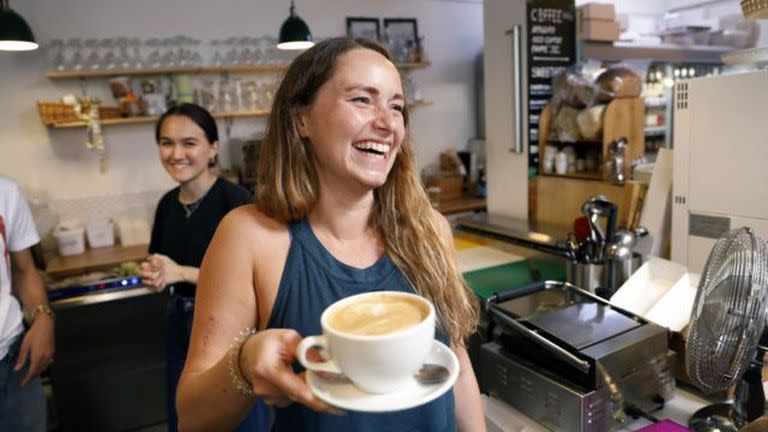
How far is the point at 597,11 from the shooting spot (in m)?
3.40

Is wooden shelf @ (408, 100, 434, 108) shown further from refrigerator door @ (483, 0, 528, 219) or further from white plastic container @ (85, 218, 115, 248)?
white plastic container @ (85, 218, 115, 248)

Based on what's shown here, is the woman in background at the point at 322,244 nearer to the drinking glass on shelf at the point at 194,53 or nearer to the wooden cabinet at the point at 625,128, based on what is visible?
the wooden cabinet at the point at 625,128

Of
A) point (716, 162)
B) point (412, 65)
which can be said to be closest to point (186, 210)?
point (716, 162)

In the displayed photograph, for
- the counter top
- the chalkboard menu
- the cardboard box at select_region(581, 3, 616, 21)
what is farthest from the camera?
the counter top

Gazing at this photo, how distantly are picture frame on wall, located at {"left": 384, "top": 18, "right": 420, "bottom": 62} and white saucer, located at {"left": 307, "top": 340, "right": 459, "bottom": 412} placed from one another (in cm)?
411

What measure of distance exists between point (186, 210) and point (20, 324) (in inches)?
25.2

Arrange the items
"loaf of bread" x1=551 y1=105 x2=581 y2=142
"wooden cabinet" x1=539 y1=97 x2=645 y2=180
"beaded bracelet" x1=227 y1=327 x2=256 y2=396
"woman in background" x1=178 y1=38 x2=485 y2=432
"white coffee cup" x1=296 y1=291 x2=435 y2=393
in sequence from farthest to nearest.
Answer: "loaf of bread" x1=551 y1=105 x2=581 y2=142 < "wooden cabinet" x1=539 y1=97 x2=645 y2=180 < "woman in background" x1=178 y1=38 x2=485 y2=432 < "beaded bracelet" x1=227 y1=327 x2=256 y2=396 < "white coffee cup" x1=296 y1=291 x2=435 y2=393

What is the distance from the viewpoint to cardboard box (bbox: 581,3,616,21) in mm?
3352

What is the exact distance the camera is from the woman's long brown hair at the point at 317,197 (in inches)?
39.6

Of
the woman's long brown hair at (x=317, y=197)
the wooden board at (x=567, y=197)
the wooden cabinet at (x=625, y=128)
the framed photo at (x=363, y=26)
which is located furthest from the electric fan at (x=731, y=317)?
the framed photo at (x=363, y=26)

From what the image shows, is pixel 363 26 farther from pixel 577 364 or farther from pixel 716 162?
pixel 577 364

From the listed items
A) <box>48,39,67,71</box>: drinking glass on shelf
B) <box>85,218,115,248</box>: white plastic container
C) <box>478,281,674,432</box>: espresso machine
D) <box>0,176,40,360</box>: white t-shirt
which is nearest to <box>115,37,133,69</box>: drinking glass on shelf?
<box>48,39,67,71</box>: drinking glass on shelf

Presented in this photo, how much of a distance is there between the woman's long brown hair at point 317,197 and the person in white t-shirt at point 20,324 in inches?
47.6

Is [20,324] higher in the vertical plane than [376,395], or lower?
lower
